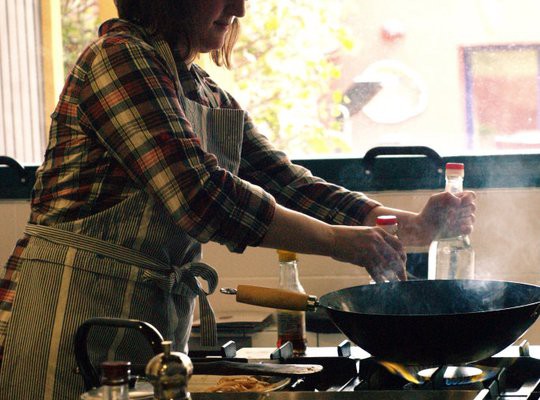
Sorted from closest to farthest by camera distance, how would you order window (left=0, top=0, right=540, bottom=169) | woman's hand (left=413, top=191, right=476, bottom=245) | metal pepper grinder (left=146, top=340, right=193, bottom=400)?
metal pepper grinder (left=146, top=340, right=193, bottom=400) < woman's hand (left=413, top=191, right=476, bottom=245) < window (left=0, top=0, right=540, bottom=169)

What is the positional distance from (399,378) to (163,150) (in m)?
0.49

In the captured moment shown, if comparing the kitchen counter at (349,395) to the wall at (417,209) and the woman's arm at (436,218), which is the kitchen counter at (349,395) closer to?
the woman's arm at (436,218)

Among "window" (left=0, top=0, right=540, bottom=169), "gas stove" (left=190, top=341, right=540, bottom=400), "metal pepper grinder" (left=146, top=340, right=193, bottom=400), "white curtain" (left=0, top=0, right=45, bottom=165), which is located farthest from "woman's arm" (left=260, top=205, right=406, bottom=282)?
"white curtain" (left=0, top=0, right=45, bottom=165)

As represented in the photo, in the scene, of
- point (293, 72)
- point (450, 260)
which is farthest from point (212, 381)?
point (293, 72)

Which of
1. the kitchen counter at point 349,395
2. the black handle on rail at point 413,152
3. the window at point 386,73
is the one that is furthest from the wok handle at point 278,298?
the window at point 386,73

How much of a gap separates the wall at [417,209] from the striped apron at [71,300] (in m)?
1.09

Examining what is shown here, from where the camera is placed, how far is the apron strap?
61.6 inches

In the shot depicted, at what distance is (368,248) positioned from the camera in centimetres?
153

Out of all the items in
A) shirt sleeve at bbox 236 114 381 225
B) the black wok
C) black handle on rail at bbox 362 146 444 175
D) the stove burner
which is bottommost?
the stove burner

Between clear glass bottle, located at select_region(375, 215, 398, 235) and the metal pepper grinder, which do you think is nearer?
the metal pepper grinder

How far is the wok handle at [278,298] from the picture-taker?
1.44 meters

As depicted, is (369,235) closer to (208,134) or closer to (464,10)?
(208,134)

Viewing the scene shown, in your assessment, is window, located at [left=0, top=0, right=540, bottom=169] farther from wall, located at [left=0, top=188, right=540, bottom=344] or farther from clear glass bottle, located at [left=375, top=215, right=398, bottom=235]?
clear glass bottle, located at [left=375, top=215, right=398, bottom=235]

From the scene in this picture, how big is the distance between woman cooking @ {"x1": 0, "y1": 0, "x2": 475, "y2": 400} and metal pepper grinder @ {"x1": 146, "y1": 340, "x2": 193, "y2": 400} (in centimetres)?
58
